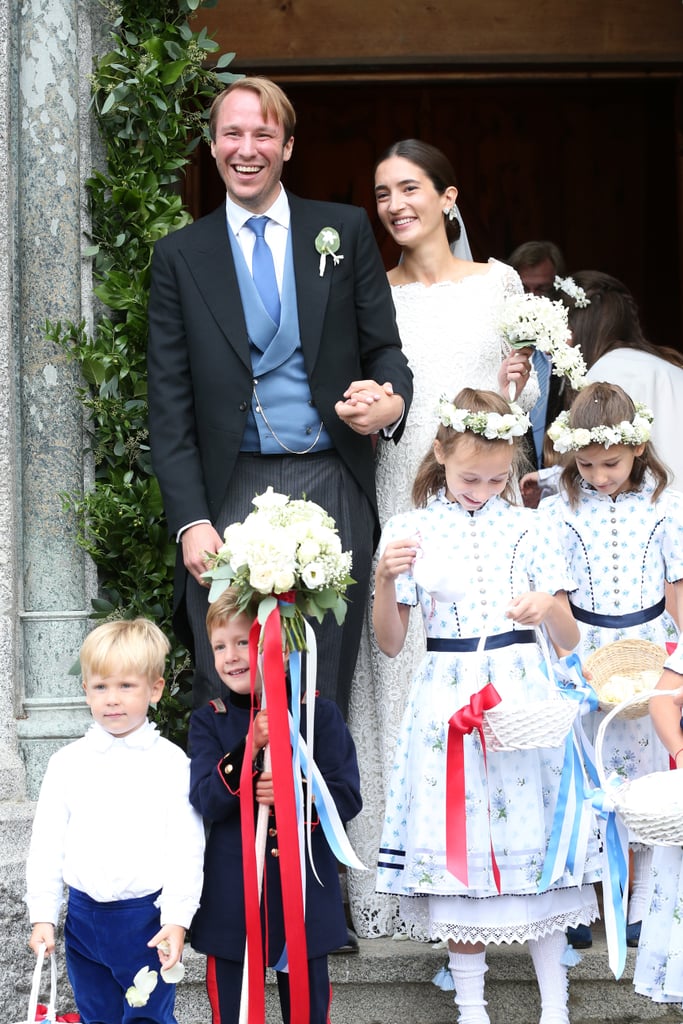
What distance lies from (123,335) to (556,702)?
2021 millimetres

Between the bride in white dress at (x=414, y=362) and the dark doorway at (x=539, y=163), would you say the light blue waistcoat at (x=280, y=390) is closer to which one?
the bride in white dress at (x=414, y=362)

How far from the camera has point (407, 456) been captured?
469 centimetres

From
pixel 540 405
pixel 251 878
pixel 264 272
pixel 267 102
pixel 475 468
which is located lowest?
pixel 251 878

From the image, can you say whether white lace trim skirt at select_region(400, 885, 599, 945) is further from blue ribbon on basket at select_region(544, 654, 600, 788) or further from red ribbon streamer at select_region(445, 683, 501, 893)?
blue ribbon on basket at select_region(544, 654, 600, 788)

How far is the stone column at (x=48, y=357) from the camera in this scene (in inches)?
183

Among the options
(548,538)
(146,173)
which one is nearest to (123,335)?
(146,173)

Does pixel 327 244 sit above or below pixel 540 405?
above

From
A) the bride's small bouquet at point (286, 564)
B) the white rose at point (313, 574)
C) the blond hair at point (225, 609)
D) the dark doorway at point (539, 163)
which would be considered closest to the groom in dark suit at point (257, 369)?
the blond hair at point (225, 609)

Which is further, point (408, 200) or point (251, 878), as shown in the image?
point (408, 200)

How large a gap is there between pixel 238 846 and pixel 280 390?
141 cm

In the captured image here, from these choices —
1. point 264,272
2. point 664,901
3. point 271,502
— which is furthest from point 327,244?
point 664,901

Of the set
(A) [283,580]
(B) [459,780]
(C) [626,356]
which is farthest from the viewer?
(C) [626,356]

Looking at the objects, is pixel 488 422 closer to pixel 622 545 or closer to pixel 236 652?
pixel 622 545

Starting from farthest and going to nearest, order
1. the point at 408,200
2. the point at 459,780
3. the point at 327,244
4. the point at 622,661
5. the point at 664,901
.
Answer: the point at 408,200, the point at 327,244, the point at 622,661, the point at 459,780, the point at 664,901
